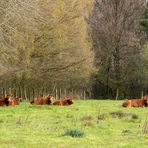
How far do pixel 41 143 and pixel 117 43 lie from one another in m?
45.7

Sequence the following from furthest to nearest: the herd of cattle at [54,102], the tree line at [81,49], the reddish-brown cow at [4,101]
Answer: the tree line at [81,49] → the reddish-brown cow at [4,101] → the herd of cattle at [54,102]

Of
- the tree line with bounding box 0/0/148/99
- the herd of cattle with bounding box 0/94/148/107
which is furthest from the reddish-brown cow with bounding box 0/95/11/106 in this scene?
the tree line with bounding box 0/0/148/99

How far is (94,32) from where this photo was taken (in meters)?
57.1

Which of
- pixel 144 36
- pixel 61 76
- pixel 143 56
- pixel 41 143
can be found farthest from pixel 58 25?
pixel 41 143

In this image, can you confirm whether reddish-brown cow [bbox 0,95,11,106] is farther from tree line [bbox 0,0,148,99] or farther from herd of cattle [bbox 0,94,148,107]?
tree line [bbox 0,0,148,99]

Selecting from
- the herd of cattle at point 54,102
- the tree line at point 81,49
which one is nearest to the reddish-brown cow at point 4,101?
the herd of cattle at point 54,102

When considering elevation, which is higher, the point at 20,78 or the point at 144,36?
the point at 144,36

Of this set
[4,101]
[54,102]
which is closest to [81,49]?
[54,102]

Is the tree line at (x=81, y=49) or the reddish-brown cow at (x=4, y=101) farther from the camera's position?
the tree line at (x=81, y=49)

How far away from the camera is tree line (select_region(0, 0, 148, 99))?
4006 cm

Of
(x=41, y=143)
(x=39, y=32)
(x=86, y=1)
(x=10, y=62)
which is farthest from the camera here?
(x=86, y=1)

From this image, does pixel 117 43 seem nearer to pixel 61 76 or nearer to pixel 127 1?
pixel 127 1

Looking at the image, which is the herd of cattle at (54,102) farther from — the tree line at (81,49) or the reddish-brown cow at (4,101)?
the tree line at (81,49)

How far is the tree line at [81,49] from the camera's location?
4006 cm
